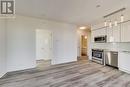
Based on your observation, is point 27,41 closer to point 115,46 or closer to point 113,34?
point 113,34

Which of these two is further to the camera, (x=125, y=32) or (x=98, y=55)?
(x=98, y=55)

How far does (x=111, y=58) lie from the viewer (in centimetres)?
593

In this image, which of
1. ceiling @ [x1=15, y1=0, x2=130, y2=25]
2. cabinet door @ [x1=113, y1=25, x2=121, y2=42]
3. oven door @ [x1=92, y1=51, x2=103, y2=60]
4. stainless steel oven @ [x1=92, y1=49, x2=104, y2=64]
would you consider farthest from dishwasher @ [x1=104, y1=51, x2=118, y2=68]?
ceiling @ [x1=15, y1=0, x2=130, y2=25]

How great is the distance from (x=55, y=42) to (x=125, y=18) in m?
3.88

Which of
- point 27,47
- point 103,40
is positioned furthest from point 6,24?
point 103,40

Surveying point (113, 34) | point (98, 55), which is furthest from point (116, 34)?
point (98, 55)

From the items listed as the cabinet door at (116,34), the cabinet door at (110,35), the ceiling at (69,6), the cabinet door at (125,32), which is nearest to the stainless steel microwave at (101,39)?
the cabinet door at (110,35)

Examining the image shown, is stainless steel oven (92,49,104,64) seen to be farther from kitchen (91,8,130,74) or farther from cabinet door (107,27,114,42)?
cabinet door (107,27,114,42)

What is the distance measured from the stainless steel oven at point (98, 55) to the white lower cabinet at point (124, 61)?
143 cm

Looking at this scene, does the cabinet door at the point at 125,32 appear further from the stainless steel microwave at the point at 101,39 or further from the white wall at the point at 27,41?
the white wall at the point at 27,41

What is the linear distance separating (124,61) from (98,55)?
7.14 ft

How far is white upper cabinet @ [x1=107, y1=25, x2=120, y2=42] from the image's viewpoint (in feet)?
18.2

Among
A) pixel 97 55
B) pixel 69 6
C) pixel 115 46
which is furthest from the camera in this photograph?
pixel 97 55

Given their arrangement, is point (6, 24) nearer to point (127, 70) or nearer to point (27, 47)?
point (27, 47)
